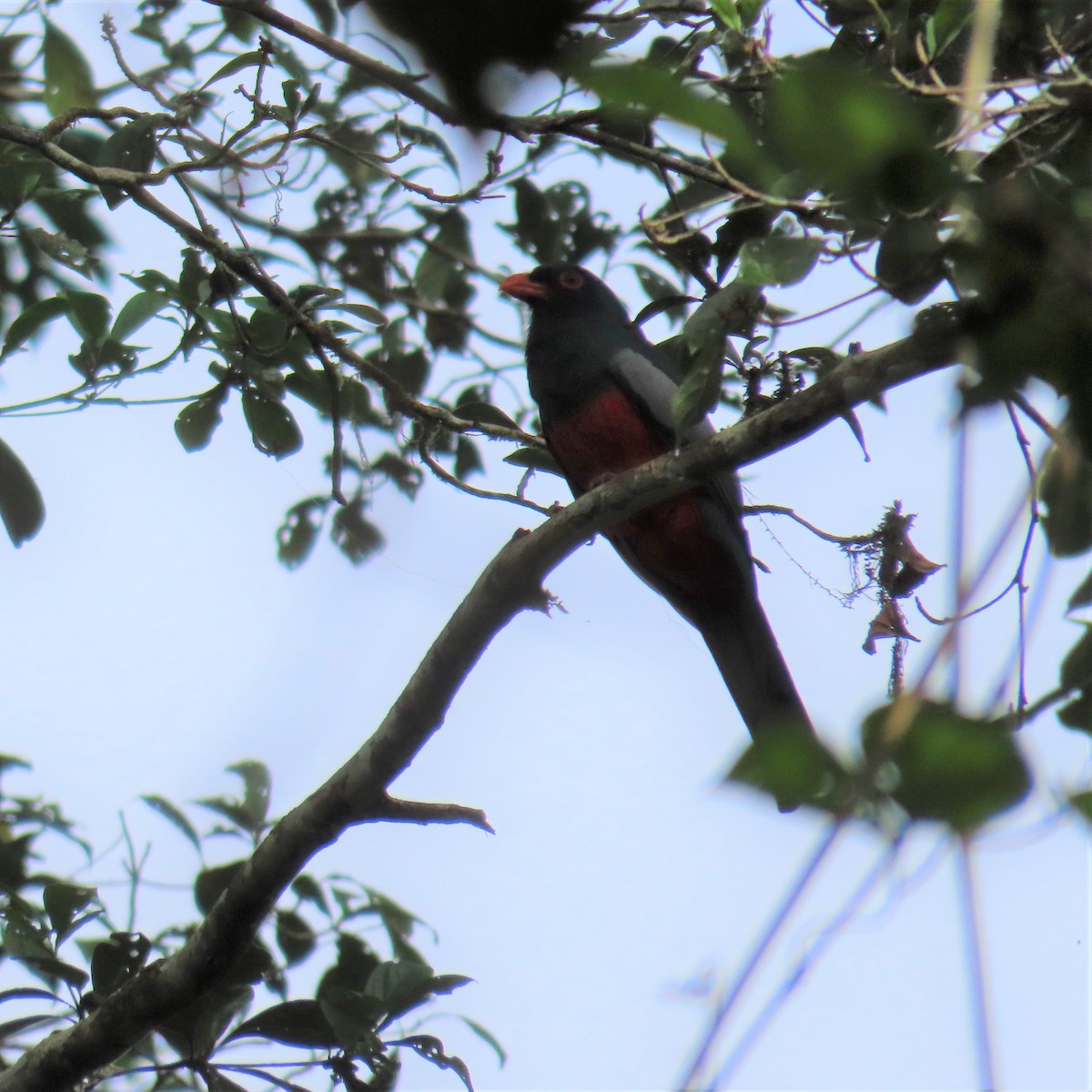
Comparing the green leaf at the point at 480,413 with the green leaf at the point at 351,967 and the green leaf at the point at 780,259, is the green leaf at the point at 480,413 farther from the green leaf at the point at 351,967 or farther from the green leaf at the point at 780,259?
the green leaf at the point at 780,259

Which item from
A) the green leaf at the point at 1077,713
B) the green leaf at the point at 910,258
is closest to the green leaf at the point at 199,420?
the green leaf at the point at 910,258

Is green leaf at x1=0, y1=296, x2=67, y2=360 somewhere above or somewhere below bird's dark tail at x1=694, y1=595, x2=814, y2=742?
above

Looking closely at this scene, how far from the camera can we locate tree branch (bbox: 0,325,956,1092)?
103 inches

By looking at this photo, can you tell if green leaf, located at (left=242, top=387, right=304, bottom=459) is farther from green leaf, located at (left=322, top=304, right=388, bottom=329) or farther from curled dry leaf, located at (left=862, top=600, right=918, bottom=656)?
curled dry leaf, located at (left=862, top=600, right=918, bottom=656)

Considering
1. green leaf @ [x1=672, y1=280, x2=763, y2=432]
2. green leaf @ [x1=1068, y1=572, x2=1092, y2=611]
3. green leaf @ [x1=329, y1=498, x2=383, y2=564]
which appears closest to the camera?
green leaf @ [x1=1068, y1=572, x2=1092, y2=611]

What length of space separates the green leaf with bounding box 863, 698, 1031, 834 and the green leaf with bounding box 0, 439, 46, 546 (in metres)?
3.46

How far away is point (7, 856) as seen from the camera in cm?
396

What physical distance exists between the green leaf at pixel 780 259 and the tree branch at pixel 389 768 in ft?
2.21

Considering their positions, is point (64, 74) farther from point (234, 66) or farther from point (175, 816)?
point (175, 816)

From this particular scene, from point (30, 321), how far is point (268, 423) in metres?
0.64

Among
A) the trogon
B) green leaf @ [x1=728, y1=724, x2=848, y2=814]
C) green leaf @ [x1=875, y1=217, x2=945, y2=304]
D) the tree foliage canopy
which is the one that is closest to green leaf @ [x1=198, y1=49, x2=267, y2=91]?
the tree foliage canopy

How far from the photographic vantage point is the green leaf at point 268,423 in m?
3.69

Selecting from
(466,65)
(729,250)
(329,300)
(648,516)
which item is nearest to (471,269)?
(648,516)

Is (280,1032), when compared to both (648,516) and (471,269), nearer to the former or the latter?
(648,516)
